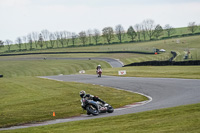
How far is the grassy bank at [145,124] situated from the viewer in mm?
11820

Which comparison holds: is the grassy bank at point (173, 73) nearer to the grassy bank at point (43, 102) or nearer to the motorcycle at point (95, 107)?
the grassy bank at point (43, 102)

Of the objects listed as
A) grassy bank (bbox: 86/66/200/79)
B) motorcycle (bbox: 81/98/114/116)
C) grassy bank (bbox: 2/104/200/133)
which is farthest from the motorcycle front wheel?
grassy bank (bbox: 86/66/200/79)

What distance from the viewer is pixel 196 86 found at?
1024 inches

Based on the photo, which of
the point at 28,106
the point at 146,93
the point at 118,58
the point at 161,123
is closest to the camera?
the point at 161,123

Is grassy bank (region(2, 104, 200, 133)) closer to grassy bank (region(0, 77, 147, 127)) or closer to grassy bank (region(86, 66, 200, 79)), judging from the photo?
grassy bank (region(0, 77, 147, 127))

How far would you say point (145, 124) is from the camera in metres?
12.9

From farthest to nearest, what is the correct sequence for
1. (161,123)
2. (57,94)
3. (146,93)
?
(146,93)
(57,94)
(161,123)

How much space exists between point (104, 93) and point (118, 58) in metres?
58.0

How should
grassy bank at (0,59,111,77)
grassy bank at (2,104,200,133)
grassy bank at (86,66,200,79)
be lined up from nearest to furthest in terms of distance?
grassy bank at (2,104,200,133), grassy bank at (86,66,200,79), grassy bank at (0,59,111,77)

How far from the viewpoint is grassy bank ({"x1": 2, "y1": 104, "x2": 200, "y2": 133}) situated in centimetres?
1182

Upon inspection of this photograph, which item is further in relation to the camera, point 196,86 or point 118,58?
point 118,58

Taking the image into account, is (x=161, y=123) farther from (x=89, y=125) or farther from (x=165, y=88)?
(x=165, y=88)

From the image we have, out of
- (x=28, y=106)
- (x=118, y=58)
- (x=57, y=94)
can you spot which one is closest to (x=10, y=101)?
(x=28, y=106)

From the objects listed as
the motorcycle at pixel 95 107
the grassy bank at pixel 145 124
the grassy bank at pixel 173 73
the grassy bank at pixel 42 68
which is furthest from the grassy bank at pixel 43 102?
the grassy bank at pixel 42 68
